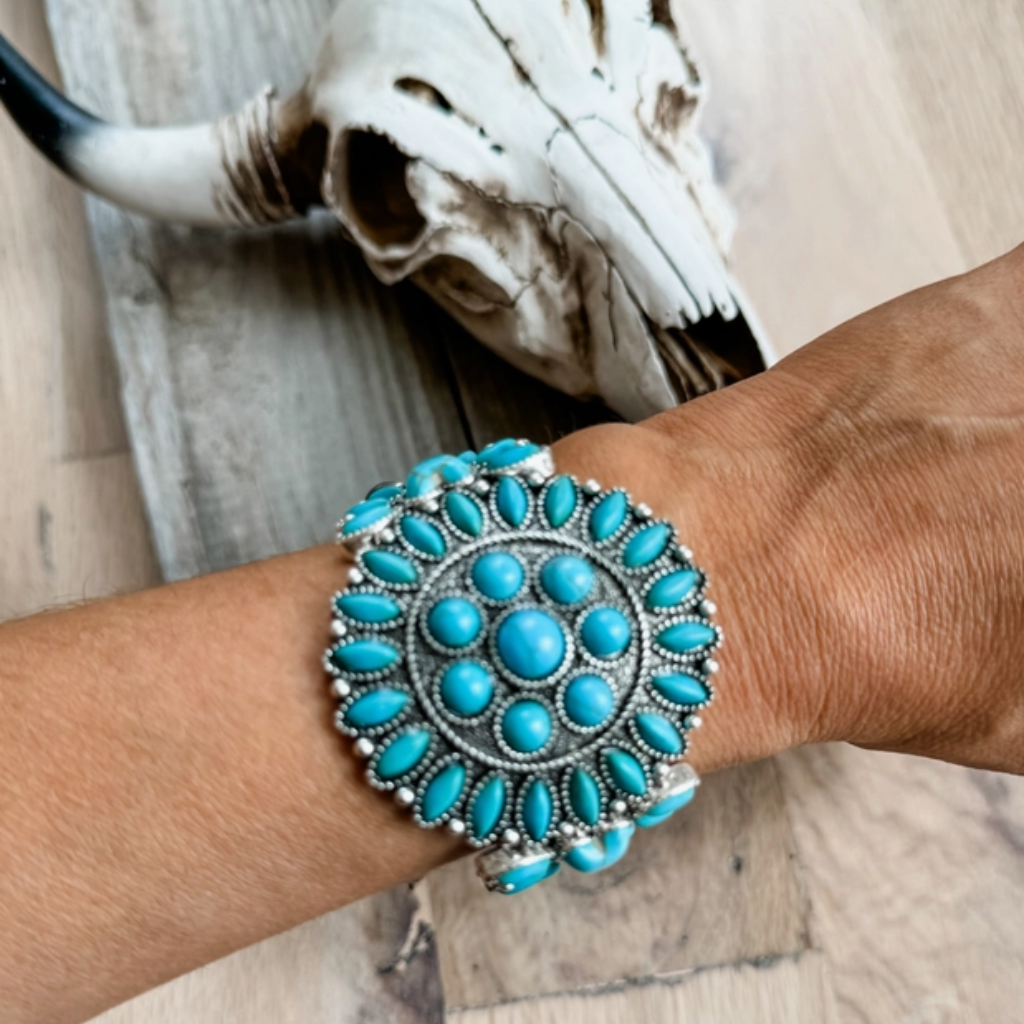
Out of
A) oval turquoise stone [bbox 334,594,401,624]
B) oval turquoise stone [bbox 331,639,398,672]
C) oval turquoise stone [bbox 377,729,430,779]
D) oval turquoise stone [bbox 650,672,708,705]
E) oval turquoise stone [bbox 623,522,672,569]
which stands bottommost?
oval turquoise stone [bbox 650,672,708,705]

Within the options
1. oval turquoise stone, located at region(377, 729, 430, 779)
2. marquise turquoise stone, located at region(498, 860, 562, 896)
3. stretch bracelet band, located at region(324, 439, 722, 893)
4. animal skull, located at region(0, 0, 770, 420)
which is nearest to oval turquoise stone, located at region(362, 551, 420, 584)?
stretch bracelet band, located at region(324, 439, 722, 893)

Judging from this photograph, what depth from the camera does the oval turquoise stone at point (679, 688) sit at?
0.73 m

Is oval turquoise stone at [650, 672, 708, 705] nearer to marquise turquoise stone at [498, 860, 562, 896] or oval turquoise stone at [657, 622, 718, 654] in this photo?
oval turquoise stone at [657, 622, 718, 654]

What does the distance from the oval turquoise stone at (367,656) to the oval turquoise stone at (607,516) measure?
18 centimetres

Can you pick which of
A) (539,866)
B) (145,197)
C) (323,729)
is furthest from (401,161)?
(539,866)

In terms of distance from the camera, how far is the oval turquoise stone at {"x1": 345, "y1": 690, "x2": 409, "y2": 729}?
2.28 feet

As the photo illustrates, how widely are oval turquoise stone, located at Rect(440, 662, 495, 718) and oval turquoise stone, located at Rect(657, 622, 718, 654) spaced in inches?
5.7

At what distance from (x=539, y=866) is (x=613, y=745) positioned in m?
0.10

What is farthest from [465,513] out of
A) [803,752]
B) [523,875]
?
[803,752]

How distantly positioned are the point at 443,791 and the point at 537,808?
69mm

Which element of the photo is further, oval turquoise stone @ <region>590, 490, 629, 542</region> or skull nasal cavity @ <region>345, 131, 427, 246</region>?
skull nasal cavity @ <region>345, 131, 427, 246</region>

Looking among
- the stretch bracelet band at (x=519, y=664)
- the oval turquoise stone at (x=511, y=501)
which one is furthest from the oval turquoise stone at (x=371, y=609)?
the oval turquoise stone at (x=511, y=501)

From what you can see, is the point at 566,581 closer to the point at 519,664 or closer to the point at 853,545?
the point at 519,664

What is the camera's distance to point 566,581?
28.1 inches
